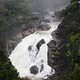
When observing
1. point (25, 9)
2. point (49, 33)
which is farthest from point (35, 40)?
point (25, 9)

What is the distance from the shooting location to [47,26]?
35969 millimetres

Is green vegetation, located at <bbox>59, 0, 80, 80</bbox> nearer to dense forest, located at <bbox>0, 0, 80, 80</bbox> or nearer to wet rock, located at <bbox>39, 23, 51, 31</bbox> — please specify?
dense forest, located at <bbox>0, 0, 80, 80</bbox>

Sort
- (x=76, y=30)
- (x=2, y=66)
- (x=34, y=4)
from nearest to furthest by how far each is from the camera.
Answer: (x=2, y=66) < (x=76, y=30) < (x=34, y=4)

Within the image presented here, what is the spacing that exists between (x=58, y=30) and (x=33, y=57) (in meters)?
6.09

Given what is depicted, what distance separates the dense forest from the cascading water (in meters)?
2.52

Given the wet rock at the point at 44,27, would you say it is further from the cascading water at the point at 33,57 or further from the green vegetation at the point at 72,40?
the green vegetation at the point at 72,40

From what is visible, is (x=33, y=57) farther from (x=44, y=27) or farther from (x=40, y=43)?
(x=44, y=27)

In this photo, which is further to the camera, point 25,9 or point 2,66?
point 25,9

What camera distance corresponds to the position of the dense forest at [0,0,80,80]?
1855cm

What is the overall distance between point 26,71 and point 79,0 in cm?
1302

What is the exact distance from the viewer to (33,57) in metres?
27.9

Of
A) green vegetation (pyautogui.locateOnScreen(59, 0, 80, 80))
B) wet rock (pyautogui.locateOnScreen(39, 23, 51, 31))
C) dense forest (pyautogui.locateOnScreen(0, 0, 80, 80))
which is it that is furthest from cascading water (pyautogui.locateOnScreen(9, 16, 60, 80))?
green vegetation (pyautogui.locateOnScreen(59, 0, 80, 80))

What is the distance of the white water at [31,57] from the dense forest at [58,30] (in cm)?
247

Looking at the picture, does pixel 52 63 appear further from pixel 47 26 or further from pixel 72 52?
pixel 47 26
